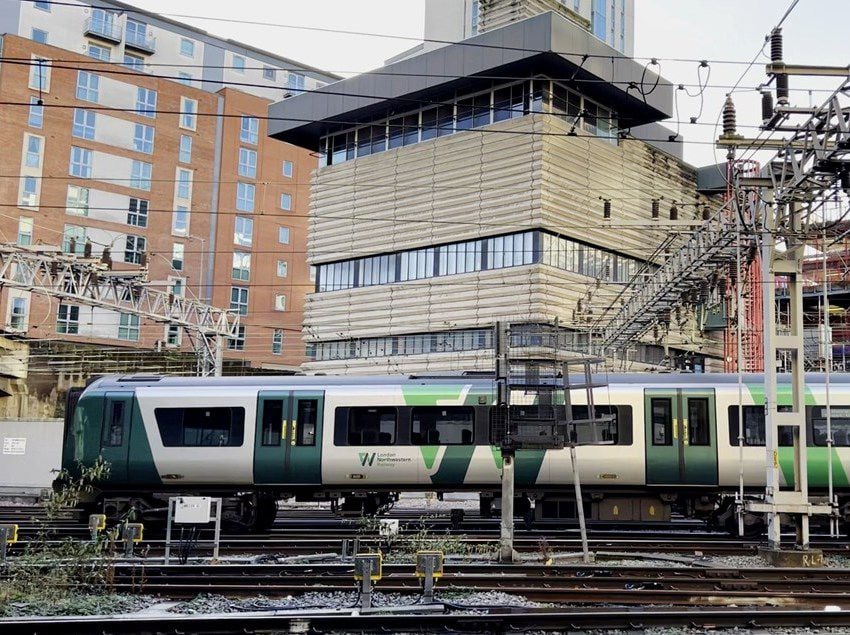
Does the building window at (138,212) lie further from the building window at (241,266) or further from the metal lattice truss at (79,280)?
the metal lattice truss at (79,280)

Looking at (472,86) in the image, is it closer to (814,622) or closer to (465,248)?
(465,248)

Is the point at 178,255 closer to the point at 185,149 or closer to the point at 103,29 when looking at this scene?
the point at 185,149

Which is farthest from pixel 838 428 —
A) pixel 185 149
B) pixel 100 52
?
pixel 100 52

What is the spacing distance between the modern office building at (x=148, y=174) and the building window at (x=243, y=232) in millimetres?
102

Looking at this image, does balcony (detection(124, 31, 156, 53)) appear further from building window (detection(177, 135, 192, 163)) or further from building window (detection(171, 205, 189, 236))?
building window (detection(171, 205, 189, 236))

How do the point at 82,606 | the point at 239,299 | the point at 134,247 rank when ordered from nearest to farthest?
1. the point at 82,606
2. the point at 134,247
3. the point at 239,299

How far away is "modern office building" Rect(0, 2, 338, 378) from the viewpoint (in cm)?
5256

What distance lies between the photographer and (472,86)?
3691 centimetres

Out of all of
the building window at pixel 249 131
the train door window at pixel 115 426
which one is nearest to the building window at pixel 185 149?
the building window at pixel 249 131

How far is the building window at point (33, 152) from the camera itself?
52719mm

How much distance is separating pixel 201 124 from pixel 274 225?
8505mm

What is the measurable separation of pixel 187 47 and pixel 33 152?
627 inches

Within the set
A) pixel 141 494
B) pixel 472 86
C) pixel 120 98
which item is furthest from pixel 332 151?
pixel 141 494

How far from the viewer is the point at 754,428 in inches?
725
